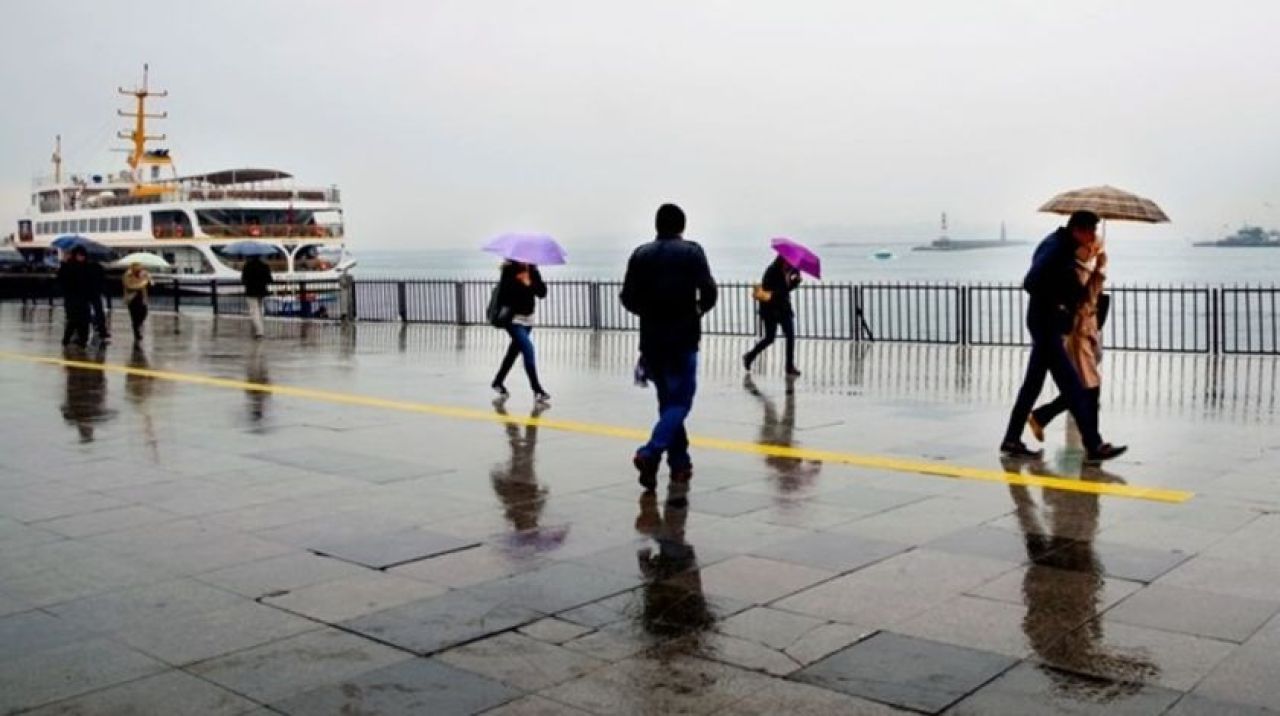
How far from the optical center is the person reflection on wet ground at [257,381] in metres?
10.9

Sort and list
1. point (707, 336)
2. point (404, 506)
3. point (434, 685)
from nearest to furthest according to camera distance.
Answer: point (434, 685), point (404, 506), point (707, 336)

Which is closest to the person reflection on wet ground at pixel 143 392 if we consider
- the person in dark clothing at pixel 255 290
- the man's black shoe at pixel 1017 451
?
the person in dark clothing at pixel 255 290

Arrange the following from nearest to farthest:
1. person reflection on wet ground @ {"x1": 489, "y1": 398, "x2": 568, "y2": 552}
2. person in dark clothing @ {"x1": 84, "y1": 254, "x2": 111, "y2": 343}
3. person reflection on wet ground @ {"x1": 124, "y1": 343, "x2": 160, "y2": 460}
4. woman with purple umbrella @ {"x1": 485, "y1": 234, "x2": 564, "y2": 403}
Answer: 1. person reflection on wet ground @ {"x1": 489, "y1": 398, "x2": 568, "y2": 552}
2. person reflection on wet ground @ {"x1": 124, "y1": 343, "x2": 160, "y2": 460}
3. woman with purple umbrella @ {"x1": 485, "y1": 234, "x2": 564, "y2": 403}
4. person in dark clothing @ {"x1": 84, "y1": 254, "x2": 111, "y2": 343}

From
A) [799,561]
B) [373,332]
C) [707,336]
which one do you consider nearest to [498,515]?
[799,561]

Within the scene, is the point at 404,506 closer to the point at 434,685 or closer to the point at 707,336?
the point at 434,685

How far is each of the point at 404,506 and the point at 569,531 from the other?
117cm

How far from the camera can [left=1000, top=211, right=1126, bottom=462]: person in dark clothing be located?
8594 millimetres

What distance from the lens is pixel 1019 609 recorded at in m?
5.08

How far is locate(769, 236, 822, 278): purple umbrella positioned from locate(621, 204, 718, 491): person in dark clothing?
6.69 m

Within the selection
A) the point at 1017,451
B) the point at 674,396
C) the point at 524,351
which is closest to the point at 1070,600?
the point at 674,396

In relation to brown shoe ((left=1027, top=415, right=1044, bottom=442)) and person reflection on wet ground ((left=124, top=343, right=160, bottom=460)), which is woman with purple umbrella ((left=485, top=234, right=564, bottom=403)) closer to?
person reflection on wet ground ((left=124, top=343, right=160, bottom=460))

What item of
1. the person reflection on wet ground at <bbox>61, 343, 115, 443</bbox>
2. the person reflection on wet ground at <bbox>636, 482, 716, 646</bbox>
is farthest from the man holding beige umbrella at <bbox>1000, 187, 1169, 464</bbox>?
the person reflection on wet ground at <bbox>61, 343, 115, 443</bbox>

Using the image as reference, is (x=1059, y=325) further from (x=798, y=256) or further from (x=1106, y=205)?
(x=798, y=256)

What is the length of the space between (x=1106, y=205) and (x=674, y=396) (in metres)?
3.68
